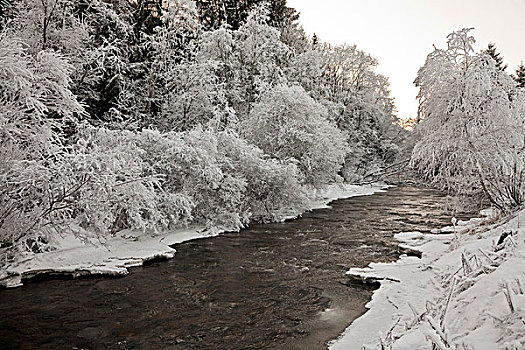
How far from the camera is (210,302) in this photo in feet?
26.0

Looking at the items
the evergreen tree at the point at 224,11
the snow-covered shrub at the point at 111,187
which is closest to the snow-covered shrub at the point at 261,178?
the snow-covered shrub at the point at 111,187

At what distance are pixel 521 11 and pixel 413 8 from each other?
4496mm

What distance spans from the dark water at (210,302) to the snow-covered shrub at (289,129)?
26.8 feet

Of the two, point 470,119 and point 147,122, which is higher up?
point 147,122

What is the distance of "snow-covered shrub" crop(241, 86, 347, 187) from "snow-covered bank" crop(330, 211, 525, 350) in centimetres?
1200

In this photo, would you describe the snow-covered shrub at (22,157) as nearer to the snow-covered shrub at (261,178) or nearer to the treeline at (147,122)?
the treeline at (147,122)

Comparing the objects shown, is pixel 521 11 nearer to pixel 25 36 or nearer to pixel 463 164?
pixel 463 164

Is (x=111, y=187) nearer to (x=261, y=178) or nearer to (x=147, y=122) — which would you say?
(x=261, y=178)

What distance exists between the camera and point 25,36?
47.5 feet

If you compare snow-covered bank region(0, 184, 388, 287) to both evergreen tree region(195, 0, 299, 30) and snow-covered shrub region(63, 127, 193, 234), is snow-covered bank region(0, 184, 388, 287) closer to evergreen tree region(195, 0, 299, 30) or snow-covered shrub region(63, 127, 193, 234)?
snow-covered shrub region(63, 127, 193, 234)

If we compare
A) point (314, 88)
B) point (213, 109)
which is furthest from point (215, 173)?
point (314, 88)

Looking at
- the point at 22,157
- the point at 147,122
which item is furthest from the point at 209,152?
the point at 22,157

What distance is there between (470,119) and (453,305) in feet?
27.4

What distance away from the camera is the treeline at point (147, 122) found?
30.7 feet
